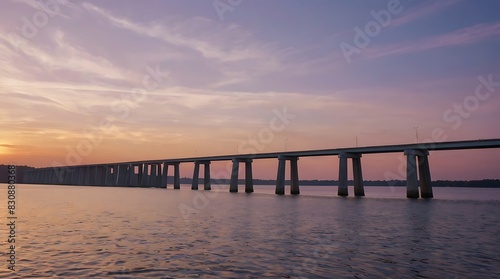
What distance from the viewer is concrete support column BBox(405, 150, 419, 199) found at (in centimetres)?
9481

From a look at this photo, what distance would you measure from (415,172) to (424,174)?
14.6 ft

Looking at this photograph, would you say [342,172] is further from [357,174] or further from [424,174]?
[424,174]

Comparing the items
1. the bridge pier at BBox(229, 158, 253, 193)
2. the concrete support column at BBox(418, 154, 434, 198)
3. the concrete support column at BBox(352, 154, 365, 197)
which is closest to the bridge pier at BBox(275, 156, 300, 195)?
the bridge pier at BBox(229, 158, 253, 193)

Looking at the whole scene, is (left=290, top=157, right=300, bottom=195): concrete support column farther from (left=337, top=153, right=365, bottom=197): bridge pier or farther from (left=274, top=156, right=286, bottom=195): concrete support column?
(left=337, top=153, right=365, bottom=197): bridge pier

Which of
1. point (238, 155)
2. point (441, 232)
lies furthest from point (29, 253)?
point (238, 155)

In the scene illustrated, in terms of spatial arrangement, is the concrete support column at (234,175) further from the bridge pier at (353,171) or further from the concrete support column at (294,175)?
the bridge pier at (353,171)

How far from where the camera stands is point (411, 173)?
9631cm

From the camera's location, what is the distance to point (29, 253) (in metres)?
21.2

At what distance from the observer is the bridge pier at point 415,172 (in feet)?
312

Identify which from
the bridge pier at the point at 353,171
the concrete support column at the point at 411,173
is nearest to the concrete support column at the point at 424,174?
the concrete support column at the point at 411,173

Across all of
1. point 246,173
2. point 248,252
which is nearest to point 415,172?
point 246,173

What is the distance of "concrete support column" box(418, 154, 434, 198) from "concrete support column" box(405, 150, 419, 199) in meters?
2.57

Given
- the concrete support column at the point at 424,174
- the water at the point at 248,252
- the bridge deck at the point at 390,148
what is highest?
the bridge deck at the point at 390,148

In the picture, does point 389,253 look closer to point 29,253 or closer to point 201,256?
point 201,256
